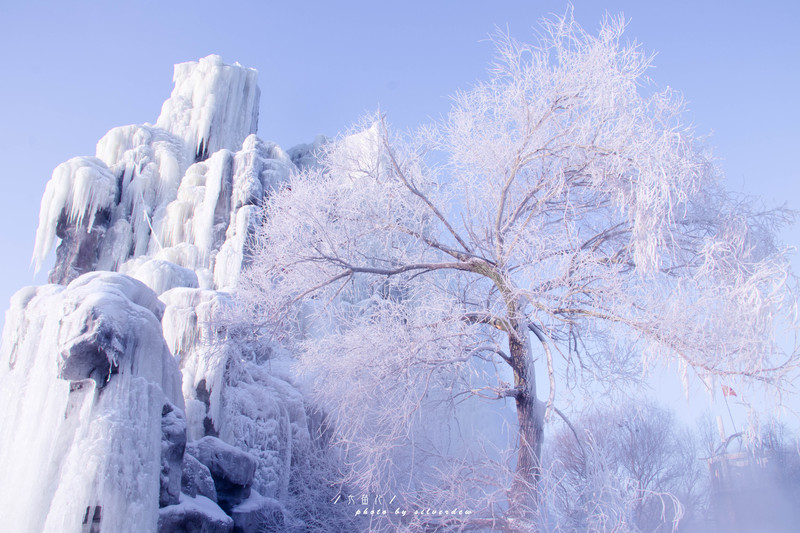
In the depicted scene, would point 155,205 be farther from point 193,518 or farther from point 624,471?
point 624,471

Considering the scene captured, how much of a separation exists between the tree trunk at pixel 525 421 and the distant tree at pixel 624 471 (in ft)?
0.63

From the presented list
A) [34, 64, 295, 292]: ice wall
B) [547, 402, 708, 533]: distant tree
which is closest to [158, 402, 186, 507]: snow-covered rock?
[547, 402, 708, 533]: distant tree

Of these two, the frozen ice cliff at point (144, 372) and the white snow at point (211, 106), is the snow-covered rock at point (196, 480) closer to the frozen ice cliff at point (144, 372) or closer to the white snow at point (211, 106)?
the frozen ice cliff at point (144, 372)

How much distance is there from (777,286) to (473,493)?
10.2ft

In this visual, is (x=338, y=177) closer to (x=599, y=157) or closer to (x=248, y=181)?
(x=599, y=157)

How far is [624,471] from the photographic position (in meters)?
6.70

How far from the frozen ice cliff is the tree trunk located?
316 centimetres

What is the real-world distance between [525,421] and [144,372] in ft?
12.8

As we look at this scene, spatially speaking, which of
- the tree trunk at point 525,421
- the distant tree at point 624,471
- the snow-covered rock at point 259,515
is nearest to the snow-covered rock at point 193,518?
the snow-covered rock at point 259,515

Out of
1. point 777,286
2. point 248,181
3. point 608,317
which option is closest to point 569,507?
point 608,317

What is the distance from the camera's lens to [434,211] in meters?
5.29

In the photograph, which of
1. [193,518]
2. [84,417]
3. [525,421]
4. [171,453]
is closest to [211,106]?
[171,453]

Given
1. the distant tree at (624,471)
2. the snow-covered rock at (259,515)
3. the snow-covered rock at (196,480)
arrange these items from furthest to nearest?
the snow-covered rock at (259,515), the snow-covered rock at (196,480), the distant tree at (624,471)

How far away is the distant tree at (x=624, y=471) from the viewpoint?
4.09m
